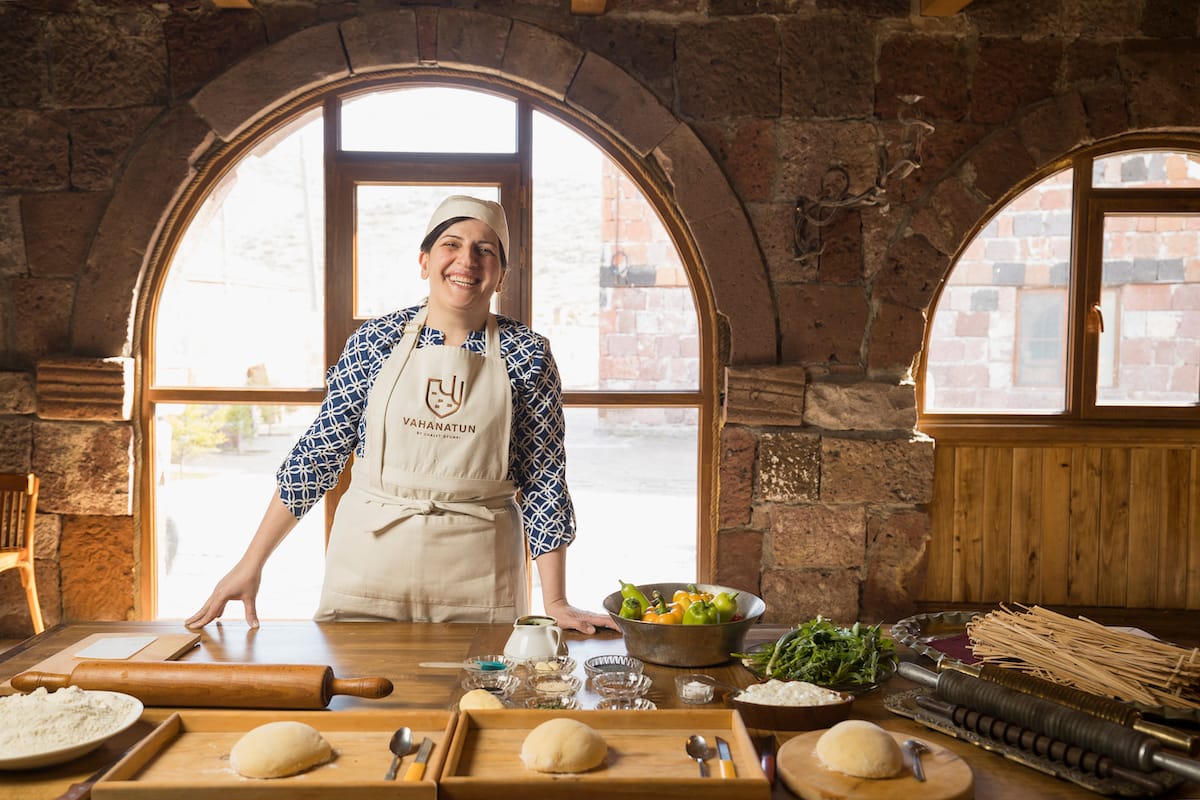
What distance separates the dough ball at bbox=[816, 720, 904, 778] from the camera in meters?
1.23

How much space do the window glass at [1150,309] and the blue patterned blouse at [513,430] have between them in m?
2.88

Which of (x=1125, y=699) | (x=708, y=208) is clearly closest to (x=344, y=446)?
(x=1125, y=699)

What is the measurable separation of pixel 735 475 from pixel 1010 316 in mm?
1411

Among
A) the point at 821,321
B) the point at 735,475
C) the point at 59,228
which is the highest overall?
the point at 59,228

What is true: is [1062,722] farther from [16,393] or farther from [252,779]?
[16,393]

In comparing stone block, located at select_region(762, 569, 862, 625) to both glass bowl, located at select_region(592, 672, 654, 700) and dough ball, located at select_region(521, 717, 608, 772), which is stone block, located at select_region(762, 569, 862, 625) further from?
dough ball, located at select_region(521, 717, 608, 772)

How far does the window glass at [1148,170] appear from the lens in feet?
13.2

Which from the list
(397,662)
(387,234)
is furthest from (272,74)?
(397,662)

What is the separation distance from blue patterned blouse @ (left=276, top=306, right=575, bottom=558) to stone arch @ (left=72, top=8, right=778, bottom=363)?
5.38 feet

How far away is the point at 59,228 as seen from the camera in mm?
3777

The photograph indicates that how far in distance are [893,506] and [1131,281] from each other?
147 centimetres

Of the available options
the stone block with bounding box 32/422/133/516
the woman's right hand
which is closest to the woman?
the woman's right hand

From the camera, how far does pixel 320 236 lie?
399 cm

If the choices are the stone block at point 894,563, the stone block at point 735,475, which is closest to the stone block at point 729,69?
the stone block at point 735,475
